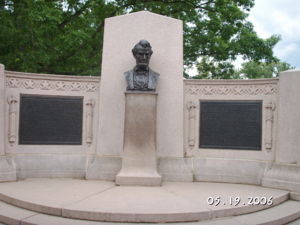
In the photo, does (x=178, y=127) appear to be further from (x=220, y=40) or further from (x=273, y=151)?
(x=220, y=40)

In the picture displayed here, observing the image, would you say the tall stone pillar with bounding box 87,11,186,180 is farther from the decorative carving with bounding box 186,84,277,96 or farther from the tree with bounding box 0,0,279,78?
the tree with bounding box 0,0,279,78

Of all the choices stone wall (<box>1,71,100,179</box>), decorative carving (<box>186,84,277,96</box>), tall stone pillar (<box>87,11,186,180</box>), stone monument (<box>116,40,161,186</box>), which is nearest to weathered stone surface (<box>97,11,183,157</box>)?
tall stone pillar (<box>87,11,186,180</box>)

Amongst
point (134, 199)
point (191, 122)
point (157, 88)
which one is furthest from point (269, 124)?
point (134, 199)

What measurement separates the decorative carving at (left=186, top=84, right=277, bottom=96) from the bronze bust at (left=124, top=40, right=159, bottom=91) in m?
1.23

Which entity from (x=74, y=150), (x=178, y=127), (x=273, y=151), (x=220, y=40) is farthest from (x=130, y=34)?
(x=220, y=40)

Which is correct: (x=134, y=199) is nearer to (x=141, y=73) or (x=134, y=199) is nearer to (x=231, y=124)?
(x=141, y=73)

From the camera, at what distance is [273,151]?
7488mm

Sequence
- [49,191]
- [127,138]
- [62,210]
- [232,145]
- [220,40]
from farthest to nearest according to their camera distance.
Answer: [220,40]
[232,145]
[127,138]
[49,191]
[62,210]

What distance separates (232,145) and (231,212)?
268 cm

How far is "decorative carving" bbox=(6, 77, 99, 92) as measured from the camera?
781cm

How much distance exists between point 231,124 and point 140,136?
7.47 ft

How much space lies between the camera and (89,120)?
8109 mm

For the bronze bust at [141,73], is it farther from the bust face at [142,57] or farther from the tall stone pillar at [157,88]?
the tall stone pillar at [157,88]
